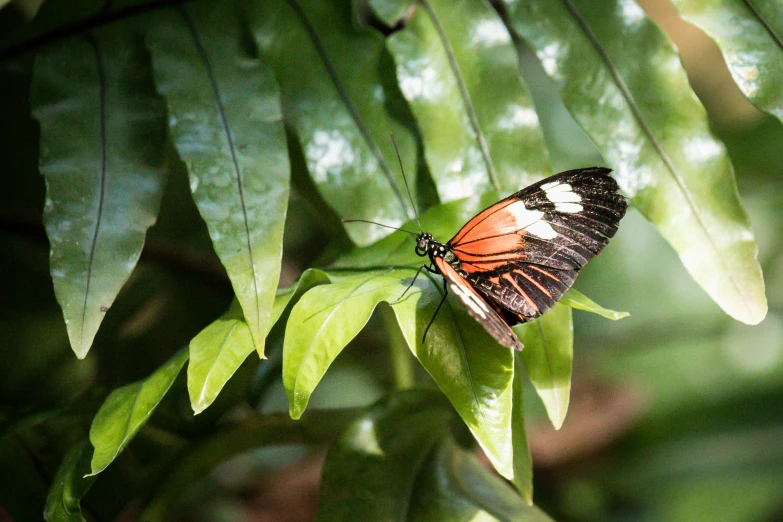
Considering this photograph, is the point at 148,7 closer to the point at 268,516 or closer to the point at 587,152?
the point at 587,152

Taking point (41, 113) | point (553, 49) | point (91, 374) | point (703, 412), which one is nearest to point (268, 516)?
point (91, 374)

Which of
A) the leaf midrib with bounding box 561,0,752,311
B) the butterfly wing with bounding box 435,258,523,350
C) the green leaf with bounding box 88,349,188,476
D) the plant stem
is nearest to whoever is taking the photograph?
the butterfly wing with bounding box 435,258,523,350

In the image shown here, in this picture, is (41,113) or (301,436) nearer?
(41,113)

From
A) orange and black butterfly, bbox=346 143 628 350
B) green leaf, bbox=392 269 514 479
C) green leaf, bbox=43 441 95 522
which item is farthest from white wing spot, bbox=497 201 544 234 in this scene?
green leaf, bbox=43 441 95 522

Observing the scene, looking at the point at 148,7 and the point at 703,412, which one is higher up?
the point at 148,7

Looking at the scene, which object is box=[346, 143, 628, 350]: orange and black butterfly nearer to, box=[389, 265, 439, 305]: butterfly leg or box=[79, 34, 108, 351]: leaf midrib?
box=[389, 265, 439, 305]: butterfly leg

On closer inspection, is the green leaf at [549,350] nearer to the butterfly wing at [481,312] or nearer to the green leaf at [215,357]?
the butterfly wing at [481,312]
